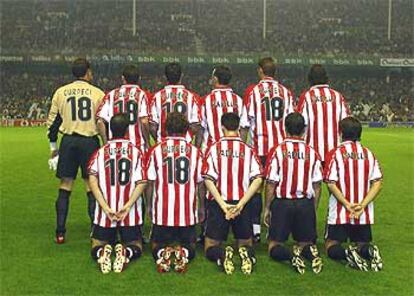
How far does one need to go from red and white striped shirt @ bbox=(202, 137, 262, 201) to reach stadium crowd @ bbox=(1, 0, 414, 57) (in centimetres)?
3869

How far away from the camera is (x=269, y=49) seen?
155ft

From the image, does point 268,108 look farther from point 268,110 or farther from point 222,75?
point 222,75

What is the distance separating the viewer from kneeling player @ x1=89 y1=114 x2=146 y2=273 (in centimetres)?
684

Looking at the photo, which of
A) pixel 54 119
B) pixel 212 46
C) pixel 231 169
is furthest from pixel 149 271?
pixel 212 46

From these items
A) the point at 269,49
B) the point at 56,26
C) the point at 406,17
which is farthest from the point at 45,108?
the point at 406,17

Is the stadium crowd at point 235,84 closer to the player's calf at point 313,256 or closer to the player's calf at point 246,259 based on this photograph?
the player's calf at point 313,256

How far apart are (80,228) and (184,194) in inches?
100

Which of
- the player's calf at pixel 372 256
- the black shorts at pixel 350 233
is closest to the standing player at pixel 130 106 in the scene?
the black shorts at pixel 350 233

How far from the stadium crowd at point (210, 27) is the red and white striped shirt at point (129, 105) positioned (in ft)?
123

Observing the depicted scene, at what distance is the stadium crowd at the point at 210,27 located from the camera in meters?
47.4

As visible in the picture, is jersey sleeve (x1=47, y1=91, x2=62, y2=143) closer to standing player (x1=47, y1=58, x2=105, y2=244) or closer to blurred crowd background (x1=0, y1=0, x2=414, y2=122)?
standing player (x1=47, y1=58, x2=105, y2=244)

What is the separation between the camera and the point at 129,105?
7.90m

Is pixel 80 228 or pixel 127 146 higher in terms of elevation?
pixel 127 146

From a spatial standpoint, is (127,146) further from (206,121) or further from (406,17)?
(406,17)
